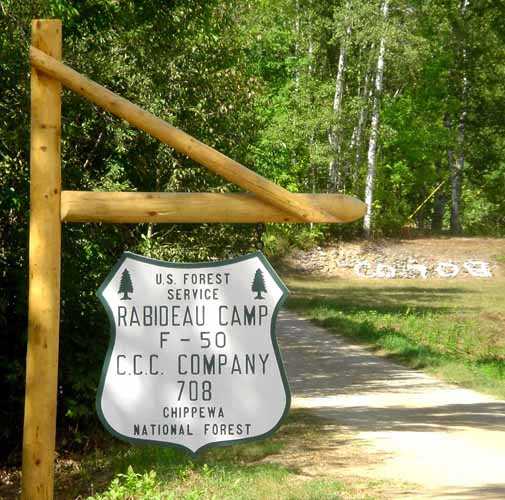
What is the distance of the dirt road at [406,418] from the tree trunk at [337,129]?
24.4 metres

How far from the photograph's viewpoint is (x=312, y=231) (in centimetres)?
4362

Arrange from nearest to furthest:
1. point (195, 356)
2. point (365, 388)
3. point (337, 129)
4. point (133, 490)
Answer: point (195, 356) → point (133, 490) → point (365, 388) → point (337, 129)

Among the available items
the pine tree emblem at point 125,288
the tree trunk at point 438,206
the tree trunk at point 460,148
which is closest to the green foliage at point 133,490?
the pine tree emblem at point 125,288

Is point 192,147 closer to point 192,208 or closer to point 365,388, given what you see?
point 192,208

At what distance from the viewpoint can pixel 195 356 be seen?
6805mm

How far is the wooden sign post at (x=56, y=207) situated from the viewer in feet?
23.1

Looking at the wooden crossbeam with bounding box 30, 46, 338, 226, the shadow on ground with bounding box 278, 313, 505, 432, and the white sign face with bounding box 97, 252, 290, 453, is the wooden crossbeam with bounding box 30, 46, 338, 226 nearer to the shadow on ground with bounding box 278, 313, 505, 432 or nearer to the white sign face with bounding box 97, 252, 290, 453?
the white sign face with bounding box 97, 252, 290, 453

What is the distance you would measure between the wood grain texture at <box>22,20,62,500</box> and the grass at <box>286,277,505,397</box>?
9.78 metres

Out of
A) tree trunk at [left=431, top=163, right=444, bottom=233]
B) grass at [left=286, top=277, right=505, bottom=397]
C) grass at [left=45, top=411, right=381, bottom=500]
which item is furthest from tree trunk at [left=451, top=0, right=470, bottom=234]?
grass at [left=45, top=411, right=381, bottom=500]

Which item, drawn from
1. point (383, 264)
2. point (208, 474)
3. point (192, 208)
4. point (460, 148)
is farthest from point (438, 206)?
point (192, 208)

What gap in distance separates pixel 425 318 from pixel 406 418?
13.8 meters

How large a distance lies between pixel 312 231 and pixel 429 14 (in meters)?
12.7

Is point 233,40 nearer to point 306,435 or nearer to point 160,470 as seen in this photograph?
point 306,435

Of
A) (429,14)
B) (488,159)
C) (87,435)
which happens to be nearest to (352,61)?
(429,14)
